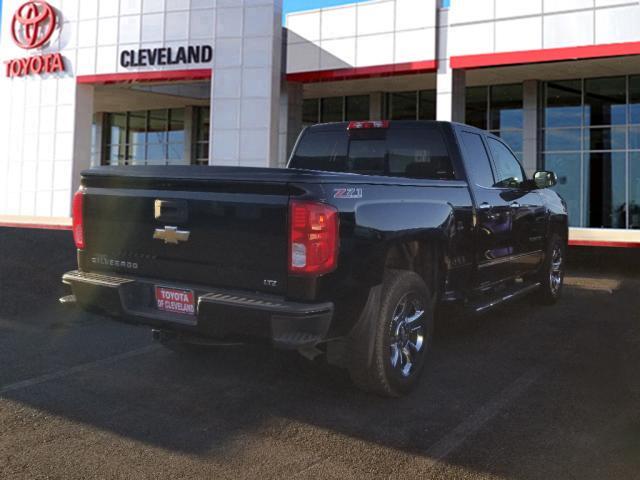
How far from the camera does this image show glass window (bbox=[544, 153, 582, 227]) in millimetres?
21016

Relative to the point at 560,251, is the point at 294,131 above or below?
above

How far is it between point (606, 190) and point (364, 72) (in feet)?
29.1

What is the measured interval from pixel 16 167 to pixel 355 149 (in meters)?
21.4

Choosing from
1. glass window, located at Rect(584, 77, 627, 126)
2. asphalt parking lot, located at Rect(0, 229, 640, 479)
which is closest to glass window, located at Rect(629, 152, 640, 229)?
glass window, located at Rect(584, 77, 627, 126)

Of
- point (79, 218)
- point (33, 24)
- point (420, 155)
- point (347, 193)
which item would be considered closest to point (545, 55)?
point (420, 155)

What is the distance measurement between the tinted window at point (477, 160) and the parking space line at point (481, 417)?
1.70 metres

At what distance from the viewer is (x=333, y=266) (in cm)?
371

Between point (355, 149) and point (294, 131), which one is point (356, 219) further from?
point (294, 131)

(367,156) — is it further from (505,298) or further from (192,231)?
(192,231)

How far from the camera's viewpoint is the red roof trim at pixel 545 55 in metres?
16.3

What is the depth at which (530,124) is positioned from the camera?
21.2m

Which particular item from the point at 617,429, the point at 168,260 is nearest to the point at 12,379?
the point at 168,260

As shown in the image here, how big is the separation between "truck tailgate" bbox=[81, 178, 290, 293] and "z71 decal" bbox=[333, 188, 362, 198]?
299 mm

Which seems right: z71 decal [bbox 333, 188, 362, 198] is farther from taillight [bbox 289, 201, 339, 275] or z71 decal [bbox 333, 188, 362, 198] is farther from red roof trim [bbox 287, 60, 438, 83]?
red roof trim [bbox 287, 60, 438, 83]
